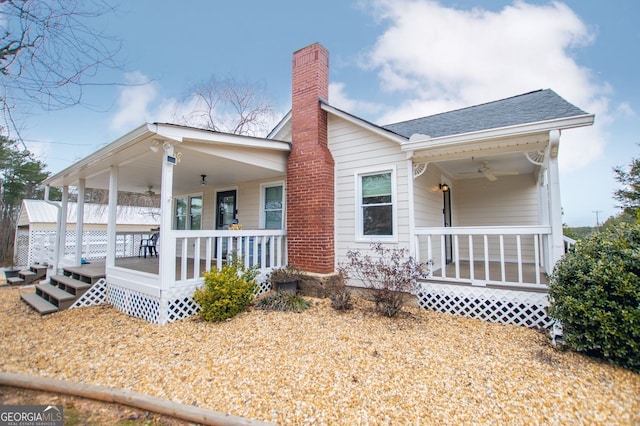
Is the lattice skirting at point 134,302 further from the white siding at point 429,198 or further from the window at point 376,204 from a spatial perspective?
the white siding at point 429,198

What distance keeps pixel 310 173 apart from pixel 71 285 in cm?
550

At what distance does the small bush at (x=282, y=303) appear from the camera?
5.16 m

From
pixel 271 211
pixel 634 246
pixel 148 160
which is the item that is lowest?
pixel 634 246

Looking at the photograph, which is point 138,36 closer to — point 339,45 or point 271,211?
point 271,211

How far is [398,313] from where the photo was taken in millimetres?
4930

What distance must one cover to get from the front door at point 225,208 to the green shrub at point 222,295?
4.12 metres

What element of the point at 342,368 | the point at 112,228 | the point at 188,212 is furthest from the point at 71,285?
the point at 342,368

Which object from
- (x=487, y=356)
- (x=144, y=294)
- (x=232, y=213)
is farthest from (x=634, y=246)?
(x=232, y=213)

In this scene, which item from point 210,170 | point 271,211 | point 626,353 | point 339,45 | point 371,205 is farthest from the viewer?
point 339,45

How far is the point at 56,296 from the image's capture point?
18.6 ft

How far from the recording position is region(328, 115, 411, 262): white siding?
5.84 meters

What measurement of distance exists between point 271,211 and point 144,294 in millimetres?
3664


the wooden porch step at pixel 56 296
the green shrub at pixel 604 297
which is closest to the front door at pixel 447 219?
the green shrub at pixel 604 297

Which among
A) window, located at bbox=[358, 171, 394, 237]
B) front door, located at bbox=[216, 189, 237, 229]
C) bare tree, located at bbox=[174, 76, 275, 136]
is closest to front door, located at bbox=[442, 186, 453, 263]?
window, located at bbox=[358, 171, 394, 237]
